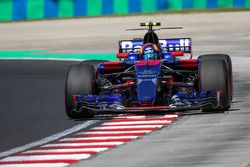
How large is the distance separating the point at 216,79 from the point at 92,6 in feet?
75.3

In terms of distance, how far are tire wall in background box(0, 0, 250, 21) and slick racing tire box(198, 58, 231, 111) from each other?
21783 mm

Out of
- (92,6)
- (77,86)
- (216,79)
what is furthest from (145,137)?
(92,6)

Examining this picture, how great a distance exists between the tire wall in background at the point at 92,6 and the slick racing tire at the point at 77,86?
21494 millimetres

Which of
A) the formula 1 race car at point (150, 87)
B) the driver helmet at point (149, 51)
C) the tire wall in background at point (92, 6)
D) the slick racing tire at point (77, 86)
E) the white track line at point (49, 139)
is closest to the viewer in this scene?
the white track line at point (49, 139)

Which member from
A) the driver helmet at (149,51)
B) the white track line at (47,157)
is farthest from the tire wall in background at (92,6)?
the white track line at (47,157)

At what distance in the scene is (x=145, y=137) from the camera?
12312 mm

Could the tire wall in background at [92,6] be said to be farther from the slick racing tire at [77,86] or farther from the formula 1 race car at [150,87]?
the slick racing tire at [77,86]

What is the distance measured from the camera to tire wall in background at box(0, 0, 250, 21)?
1436 inches

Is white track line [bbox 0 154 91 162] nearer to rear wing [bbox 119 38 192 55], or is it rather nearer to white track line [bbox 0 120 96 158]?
white track line [bbox 0 120 96 158]

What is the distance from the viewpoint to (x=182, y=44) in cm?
1722

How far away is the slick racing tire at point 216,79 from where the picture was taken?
47.6ft

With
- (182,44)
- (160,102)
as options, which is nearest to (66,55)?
(182,44)

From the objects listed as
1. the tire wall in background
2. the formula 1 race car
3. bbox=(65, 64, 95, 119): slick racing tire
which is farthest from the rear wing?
the tire wall in background

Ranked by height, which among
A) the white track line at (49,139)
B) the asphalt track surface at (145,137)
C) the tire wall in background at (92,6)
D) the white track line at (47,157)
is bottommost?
the white track line at (49,139)
